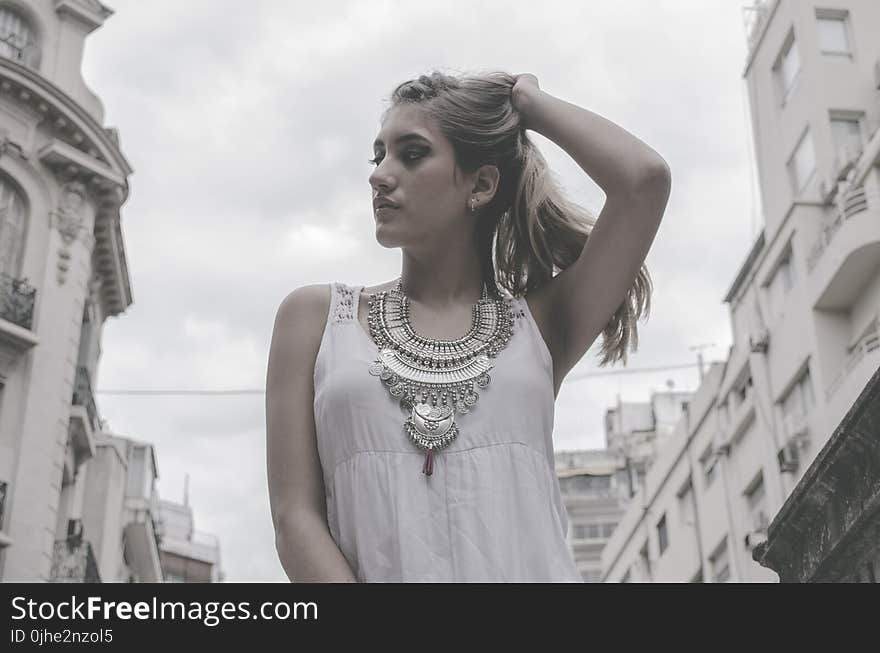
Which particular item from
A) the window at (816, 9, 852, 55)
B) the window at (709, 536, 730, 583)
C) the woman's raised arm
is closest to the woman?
the woman's raised arm

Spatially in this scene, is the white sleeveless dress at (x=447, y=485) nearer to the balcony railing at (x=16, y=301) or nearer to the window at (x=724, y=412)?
the balcony railing at (x=16, y=301)

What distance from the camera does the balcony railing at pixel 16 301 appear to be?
69.3 ft

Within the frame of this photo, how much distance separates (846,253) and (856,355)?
1972 mm

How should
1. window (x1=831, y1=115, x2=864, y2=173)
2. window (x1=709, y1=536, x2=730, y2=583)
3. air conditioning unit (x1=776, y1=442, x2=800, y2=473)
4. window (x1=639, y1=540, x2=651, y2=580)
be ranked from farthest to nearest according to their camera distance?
window (x1=639, y1=540, x2=651, y2=580) < window (x1=709, y1=536, x2=730, y2=583) < air conditioning unit (x1=776, y1=442, x2=800, y2=473) < window (x1=831, y1=115, x2=864, y2=173)

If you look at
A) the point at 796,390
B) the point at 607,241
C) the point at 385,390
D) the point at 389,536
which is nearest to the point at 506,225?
the point at 607,241

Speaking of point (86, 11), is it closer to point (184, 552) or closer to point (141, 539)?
Result: point (141, 539)

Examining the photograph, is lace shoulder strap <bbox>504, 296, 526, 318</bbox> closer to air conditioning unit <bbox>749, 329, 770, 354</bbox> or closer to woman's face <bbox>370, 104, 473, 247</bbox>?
woman's face <bbox>370, 104, 473, 247</bbox>

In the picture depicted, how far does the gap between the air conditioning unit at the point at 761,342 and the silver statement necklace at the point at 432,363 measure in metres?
27.2

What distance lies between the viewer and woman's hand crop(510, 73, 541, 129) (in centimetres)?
311

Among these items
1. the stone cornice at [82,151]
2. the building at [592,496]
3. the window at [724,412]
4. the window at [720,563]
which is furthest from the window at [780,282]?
the building at [592,496]

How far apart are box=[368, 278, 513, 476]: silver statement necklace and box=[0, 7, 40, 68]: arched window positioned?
21781mm

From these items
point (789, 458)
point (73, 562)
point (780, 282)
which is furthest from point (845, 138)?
point (73, 562)
